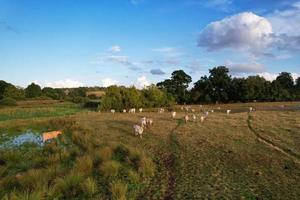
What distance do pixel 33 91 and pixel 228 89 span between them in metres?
75.1

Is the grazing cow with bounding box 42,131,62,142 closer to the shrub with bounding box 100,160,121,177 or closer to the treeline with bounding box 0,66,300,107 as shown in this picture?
the shrub with bounding box 100,160,121,177

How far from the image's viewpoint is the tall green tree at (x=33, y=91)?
12353 cm

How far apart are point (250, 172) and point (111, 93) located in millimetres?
53441

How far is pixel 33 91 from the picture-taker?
125625mm

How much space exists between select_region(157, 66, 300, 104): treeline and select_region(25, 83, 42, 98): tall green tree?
5584cm

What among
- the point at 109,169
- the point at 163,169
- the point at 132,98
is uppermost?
the point at 132,98

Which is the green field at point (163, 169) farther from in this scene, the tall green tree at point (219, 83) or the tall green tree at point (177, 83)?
the tall green tree at point (177, 83)

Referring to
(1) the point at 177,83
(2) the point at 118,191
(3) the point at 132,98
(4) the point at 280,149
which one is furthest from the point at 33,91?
(2) the point at 118,191

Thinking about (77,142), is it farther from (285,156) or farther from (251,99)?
(251,99)

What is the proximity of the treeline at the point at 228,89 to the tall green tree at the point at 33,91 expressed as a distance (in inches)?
2199

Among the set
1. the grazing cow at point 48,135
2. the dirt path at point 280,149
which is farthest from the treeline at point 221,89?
the dirt path at point 280,149

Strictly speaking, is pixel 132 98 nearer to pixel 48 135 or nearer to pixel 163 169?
pixel 48 135

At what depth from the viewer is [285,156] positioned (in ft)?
55.2

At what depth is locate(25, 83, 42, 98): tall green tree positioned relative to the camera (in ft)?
405
